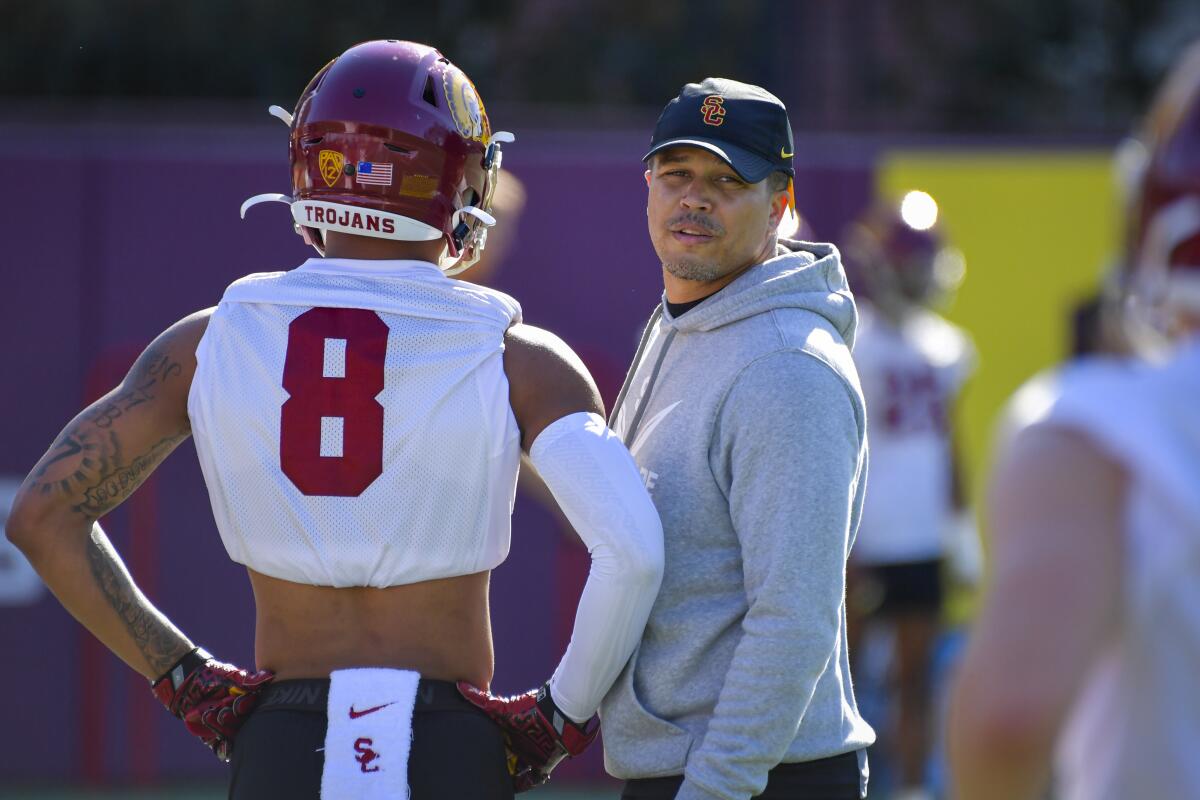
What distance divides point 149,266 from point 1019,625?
6375 mm

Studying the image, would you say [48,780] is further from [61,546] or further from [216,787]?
[61,546]

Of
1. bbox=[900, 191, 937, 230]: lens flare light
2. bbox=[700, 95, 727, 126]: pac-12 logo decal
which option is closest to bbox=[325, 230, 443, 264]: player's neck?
bbox=[700, 95, 727, 126]: pac-12 logo decal

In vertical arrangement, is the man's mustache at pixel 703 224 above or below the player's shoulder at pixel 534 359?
above

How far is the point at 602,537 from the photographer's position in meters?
2.83

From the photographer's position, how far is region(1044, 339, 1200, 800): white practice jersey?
1591 mm

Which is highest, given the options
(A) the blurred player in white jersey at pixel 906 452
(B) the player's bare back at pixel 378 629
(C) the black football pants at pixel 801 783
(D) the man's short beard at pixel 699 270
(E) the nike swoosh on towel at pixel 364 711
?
(D) the man's short beard at pixel 699 270

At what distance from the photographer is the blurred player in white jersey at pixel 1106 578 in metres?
1.60

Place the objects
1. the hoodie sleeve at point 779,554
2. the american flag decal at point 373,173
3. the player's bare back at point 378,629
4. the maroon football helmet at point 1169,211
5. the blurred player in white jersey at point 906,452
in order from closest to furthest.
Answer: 1. the maroon football helmet at point 1169,211
2. the hoodie sleeve at point 779,554
3. the player's bare back at point 378,629
4. the american flag decal at point 373,173
5. the blurred player in white jersey at point 906,452

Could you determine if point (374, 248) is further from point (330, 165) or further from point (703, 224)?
point (703, 224)

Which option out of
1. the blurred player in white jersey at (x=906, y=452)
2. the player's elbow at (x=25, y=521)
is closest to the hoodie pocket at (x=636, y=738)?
the player's elbow at (x=25, y=521)

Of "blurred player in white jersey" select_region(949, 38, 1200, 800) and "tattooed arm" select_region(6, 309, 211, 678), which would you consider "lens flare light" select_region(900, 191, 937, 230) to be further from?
"blurred player in white jersey" select_region(949, 38, 1200, 800)

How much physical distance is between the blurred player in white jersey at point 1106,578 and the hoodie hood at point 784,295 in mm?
1377

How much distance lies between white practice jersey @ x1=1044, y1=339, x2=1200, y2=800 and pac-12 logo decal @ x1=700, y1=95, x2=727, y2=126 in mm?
1610

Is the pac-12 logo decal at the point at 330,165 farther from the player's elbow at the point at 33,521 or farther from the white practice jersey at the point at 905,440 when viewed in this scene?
the white practice jersey at the point at 905,440
